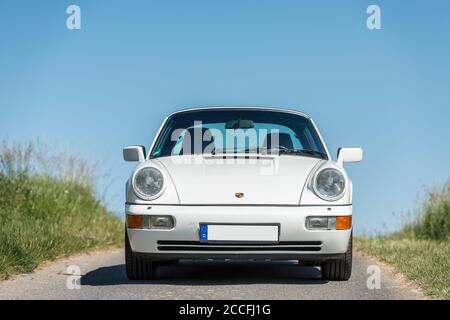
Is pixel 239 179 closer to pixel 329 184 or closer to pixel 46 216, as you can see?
pixel 329 184

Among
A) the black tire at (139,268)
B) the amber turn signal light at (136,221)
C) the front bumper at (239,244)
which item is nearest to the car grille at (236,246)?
the front bumper at (239,244)

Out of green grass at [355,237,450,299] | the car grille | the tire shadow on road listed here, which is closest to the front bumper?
the car grille

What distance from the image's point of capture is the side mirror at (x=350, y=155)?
24.9 feet

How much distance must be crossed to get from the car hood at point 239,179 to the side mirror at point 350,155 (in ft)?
2.15

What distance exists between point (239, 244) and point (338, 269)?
114 centimetres

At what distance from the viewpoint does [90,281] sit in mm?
7457

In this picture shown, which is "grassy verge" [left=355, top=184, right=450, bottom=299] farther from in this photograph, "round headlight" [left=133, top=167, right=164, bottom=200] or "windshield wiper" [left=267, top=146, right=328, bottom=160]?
"round headlight" [left=133, top=167, right=164, bottom=200]

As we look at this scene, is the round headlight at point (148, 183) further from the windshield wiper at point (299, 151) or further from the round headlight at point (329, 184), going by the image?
the round headlight at point (329, 184)

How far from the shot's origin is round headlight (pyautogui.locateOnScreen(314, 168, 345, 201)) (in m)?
6.73

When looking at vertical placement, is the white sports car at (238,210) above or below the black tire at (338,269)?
above

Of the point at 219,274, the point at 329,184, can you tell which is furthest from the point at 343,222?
the point at 219,274

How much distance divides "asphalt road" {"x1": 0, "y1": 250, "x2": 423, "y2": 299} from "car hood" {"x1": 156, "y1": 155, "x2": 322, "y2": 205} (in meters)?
0.75
